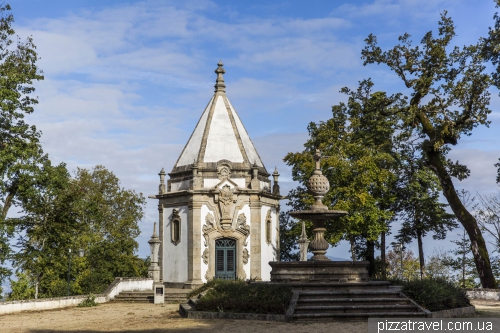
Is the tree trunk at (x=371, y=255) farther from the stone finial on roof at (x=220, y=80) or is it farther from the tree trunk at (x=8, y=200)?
the tree trunk at (x=8, y=200)

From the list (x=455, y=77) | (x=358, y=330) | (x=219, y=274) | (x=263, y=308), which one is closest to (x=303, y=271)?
(x=263, y=308)

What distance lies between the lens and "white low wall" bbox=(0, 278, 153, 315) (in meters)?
21.5

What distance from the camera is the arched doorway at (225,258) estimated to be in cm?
3241

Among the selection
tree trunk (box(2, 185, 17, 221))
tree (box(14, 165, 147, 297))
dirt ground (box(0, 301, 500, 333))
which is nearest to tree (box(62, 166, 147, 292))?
tree (box(14, 165, 147, 297))

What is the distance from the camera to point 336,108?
39469 mm

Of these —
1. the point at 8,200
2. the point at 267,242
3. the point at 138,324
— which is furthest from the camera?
the point at 267,242

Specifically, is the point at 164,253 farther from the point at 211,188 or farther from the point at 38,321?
the point at 38,321

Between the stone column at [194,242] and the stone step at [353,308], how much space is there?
51.8 feet

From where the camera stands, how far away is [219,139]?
34062mm

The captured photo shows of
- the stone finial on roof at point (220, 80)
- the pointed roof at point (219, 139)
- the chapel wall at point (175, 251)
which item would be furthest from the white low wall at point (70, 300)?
the stone finial on roof at point (220, 80)

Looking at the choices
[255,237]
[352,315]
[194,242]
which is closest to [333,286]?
[352,315]

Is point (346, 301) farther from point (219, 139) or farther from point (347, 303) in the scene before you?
point (219, 139)

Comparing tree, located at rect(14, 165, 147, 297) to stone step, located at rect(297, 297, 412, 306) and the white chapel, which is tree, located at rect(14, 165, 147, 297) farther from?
stone step, located at rect(297, 297, 412, 306)

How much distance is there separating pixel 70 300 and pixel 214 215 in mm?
9849
